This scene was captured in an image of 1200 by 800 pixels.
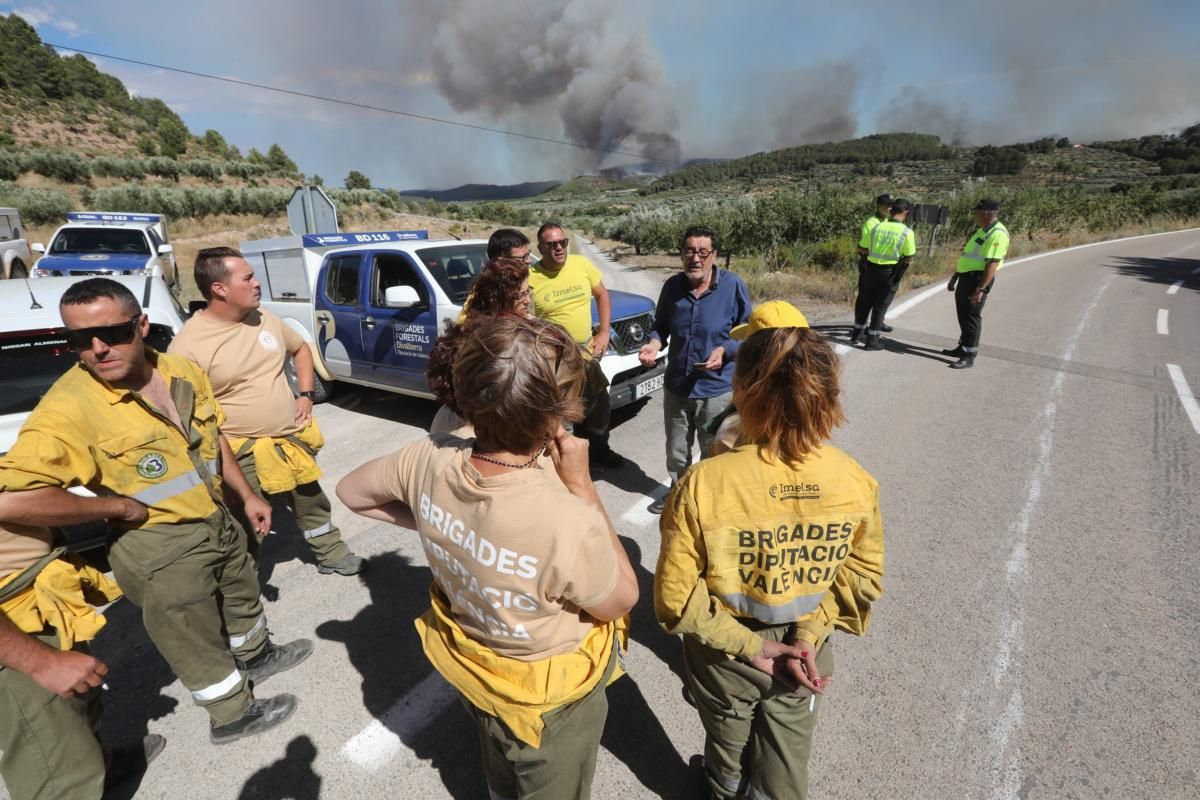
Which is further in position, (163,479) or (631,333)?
(631,333)

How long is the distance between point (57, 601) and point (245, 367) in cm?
131

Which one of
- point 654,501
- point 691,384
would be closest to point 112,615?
point 654,501

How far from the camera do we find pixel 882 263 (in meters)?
7.04

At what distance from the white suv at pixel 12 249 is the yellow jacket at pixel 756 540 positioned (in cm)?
1686

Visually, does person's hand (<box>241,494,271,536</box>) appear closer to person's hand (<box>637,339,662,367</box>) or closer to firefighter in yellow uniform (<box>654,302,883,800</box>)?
firefighter in yellow uniform (<box>654,302,883,800</box>)

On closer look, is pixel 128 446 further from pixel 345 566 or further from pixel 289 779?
pixel 345 566

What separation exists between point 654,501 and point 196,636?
2716 mm

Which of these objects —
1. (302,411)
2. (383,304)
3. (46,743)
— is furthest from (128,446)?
(383,304)

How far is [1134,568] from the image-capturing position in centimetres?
313

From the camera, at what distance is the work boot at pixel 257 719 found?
2232 millimetres

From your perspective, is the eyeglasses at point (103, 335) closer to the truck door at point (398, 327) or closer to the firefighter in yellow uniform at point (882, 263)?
the truck door at point (398, 327)

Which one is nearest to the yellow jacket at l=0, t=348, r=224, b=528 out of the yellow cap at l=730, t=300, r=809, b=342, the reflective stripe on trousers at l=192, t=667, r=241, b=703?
the reflective stripe on trousers at l=192, t=667, r=241, b=703

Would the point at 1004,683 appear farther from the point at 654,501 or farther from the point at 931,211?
the point at 931,211

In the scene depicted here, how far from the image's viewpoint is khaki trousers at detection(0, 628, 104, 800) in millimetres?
1579
